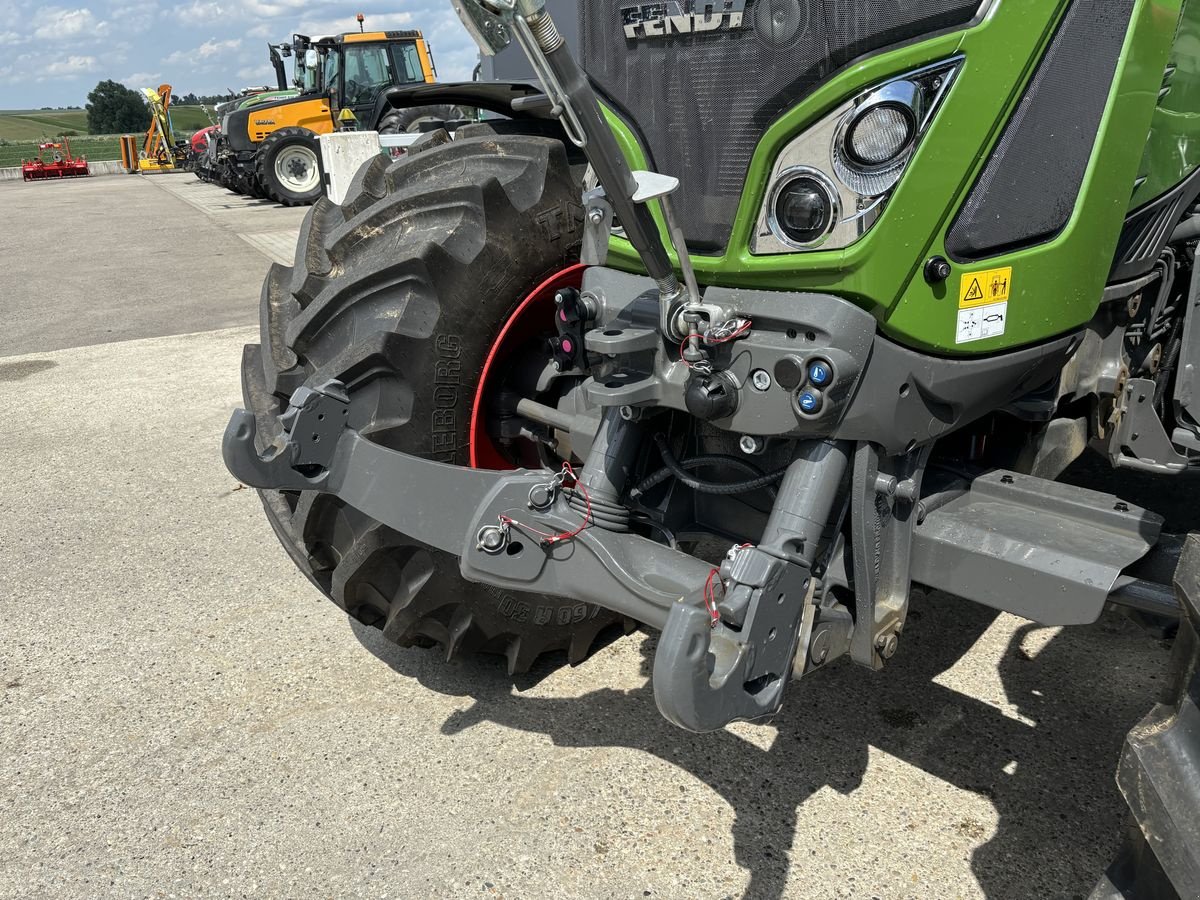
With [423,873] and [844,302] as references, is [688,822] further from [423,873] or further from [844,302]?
[844,302]

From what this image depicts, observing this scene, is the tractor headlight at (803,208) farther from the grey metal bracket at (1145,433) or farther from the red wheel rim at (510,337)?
the grey metal bracket at (1145,433)

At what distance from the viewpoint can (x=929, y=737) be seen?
2.55m

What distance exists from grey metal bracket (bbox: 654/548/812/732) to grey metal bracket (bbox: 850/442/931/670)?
0.65ft

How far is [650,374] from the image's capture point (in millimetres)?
1991

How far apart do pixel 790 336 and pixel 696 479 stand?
467 millimetres

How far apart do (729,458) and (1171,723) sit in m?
Result: 0.97

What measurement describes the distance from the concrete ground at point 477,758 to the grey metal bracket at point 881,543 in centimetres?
53

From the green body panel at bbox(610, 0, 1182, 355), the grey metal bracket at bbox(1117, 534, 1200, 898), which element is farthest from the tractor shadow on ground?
the green body panel at bbox(610, 0, 1182, 355)

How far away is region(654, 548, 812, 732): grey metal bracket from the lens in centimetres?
159

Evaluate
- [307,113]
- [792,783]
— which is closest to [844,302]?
[792,783]

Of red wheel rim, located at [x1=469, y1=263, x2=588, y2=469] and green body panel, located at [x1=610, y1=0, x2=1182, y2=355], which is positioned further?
red wheel rim, located at [x1=469, y1=263, x2=588, y2=469]

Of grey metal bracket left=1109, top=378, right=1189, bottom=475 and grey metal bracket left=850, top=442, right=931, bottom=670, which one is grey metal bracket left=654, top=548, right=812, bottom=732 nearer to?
grey metal bracket left=850, top=442, right=931, bottom=670

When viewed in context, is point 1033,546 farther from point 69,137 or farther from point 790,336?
point 69,137

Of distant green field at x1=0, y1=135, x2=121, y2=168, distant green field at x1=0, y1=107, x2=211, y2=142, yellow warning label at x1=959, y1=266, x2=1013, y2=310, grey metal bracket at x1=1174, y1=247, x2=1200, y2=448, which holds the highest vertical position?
distant green field at x1=0, y1=107, x2=211, y2=142
